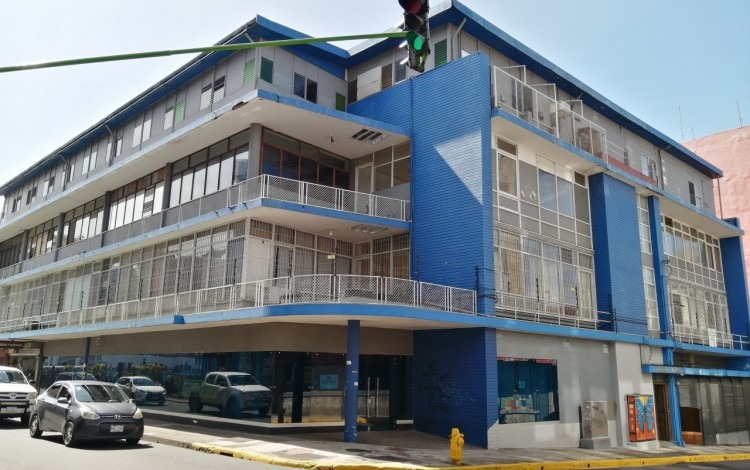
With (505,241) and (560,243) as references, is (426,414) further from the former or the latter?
(560,243)

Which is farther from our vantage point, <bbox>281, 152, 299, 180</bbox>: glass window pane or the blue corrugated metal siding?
the blue corrugated metal siding

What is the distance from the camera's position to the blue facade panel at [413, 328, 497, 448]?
1791 centimetres

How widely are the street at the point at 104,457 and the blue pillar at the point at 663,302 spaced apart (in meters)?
19.5

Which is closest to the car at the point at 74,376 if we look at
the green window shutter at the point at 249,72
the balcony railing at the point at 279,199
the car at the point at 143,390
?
the car at the point at 143,390

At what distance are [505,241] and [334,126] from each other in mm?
7251

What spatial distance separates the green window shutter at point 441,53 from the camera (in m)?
22.2

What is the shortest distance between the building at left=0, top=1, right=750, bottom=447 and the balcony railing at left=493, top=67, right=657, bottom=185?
145 millimetres

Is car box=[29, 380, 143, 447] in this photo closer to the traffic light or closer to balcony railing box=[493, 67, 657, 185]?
the traffic light

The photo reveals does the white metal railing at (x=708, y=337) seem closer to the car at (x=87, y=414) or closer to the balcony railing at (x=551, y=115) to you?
the balcony railing at (x=551, y=115)

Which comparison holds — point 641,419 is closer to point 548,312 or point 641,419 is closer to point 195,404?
point 548,312

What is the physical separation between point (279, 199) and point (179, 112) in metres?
8.60

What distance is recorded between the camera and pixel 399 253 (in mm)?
22000

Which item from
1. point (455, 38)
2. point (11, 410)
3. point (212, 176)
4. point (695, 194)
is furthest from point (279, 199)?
point (695, 194)

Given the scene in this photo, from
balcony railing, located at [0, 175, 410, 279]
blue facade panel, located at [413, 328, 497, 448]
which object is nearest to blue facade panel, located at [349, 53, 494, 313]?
balcony railing, located at [0, 175, 410, 279]
